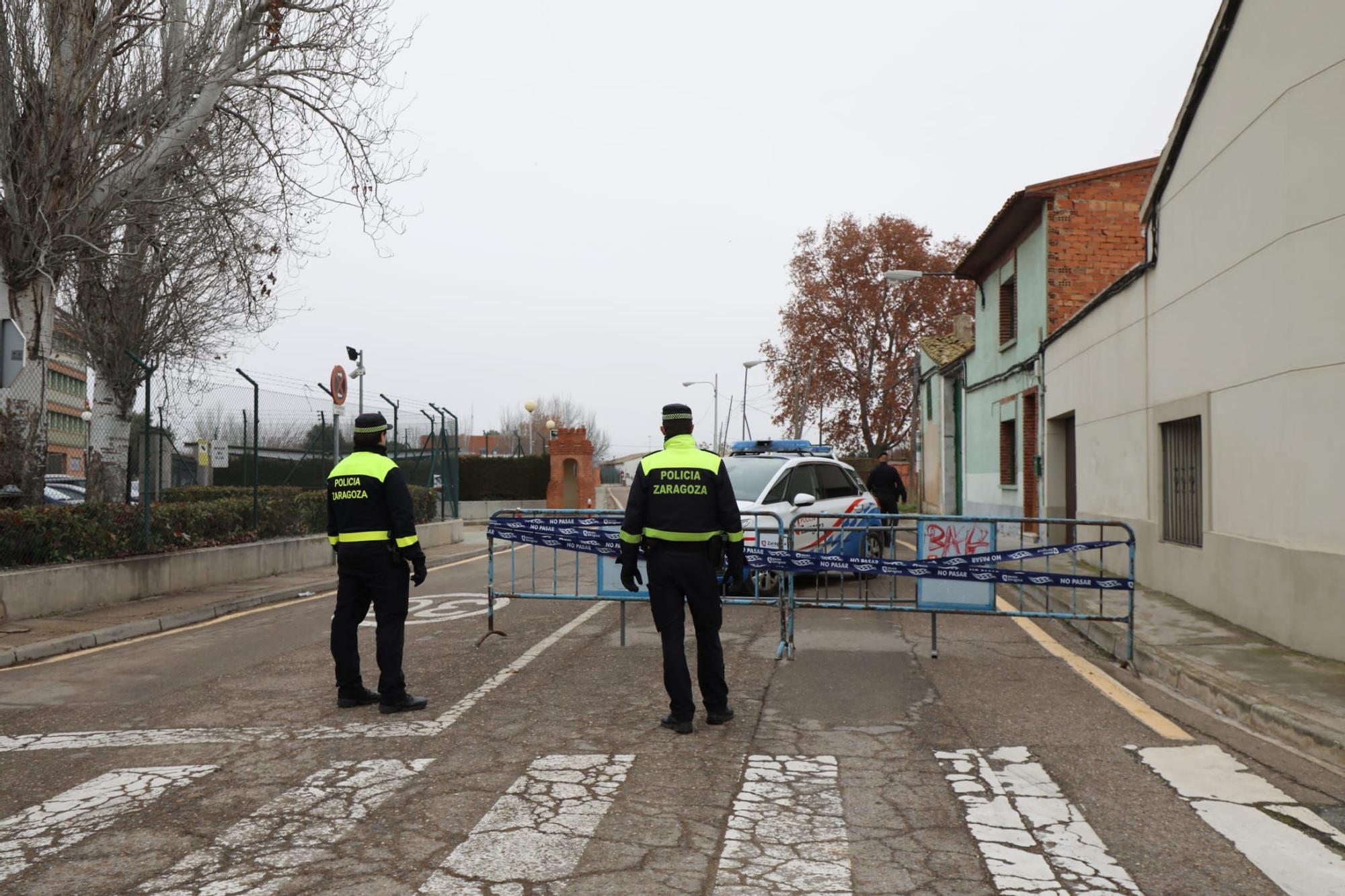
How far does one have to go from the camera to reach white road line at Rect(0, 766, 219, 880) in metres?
4.43

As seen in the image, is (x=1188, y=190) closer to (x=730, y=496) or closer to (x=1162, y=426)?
(x=1162, y=426)

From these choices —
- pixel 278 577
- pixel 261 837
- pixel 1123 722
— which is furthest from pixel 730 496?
pixel 278 577

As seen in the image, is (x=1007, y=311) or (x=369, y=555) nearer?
(x=369, y=555)

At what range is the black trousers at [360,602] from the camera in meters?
7.05

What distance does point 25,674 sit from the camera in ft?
28.4

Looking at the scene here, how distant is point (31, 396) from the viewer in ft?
43.7

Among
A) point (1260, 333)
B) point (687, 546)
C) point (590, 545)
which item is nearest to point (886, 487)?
point (1260, 333)

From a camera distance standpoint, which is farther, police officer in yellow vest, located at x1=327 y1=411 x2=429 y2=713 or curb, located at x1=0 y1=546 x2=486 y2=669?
curb, located at x1=0 y1=546 x2=486 y2=669

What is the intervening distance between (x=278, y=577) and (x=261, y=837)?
40.6 ft

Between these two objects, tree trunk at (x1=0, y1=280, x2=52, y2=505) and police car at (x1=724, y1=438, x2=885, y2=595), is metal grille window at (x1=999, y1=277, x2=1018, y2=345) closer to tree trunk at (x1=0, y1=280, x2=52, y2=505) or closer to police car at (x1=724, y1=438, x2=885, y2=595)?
police car at (x1=724, y1=438, x2=885, y2=595)

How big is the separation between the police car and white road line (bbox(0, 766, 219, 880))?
598 centimetres

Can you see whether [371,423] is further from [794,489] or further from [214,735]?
[794,489]

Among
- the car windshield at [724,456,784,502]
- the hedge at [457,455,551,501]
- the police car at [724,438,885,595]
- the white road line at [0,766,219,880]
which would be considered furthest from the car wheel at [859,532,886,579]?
the hedge at [457,455,551,501]

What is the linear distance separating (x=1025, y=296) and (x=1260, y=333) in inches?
518
